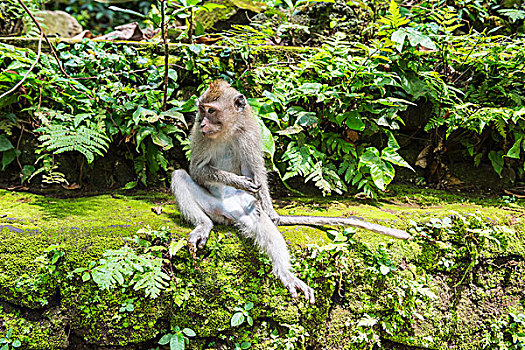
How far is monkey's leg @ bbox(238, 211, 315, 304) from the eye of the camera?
342 centimetres

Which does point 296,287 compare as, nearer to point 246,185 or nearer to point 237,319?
point 237,319

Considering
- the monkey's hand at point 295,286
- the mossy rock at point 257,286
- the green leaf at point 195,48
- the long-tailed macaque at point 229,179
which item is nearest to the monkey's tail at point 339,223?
the long-tailed macaque at point 229,179

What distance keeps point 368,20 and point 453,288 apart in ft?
15.2

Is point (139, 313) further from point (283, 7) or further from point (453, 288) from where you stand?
point (283, 7)

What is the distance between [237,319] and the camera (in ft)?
11.2

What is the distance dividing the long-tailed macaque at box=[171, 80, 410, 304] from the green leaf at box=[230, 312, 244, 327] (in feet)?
1.98

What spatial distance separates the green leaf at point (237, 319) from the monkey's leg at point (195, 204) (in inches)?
26.9

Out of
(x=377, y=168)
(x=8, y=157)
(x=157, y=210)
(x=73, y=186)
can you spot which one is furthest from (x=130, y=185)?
(x=377, y=168)

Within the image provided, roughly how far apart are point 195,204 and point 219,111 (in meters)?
0.98

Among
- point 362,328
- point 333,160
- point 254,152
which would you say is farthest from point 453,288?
point 254,152

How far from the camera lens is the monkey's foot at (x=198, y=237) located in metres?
3.39

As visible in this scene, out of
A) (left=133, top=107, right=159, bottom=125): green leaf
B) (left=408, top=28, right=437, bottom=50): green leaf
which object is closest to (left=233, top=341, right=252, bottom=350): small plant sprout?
(left=133, top=107, right=159, bottom=125): green leaf

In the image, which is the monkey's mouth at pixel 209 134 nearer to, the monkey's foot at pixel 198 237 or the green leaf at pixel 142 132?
the monkey's foot at pixel 198 237

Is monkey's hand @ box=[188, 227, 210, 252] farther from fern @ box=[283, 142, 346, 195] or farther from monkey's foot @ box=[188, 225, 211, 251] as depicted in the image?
fern @ box=[283, 142, 346, 195]
